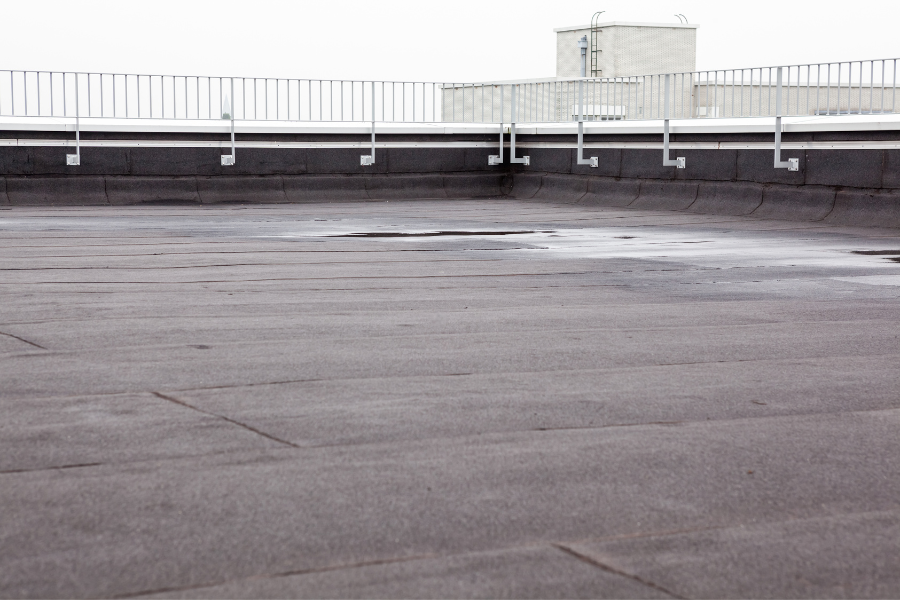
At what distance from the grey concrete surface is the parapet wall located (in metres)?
7.01

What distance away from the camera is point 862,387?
4656 mm

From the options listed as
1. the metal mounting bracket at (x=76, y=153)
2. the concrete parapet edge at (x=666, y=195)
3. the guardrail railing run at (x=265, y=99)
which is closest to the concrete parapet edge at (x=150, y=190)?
the metal mounting bracket at (x=76, y=153)

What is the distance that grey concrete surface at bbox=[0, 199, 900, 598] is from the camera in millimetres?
2727

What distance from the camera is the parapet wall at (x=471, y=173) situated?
1484 cm

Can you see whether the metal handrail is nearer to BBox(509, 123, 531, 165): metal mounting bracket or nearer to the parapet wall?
BBox(509, 123, 531, 165): metal mounting bracket

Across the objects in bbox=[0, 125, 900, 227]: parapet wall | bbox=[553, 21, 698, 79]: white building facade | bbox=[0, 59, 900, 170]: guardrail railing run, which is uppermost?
bbox=[553, 21, 698, 79]: white building facade

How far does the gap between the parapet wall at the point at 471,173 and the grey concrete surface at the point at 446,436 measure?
7009 mm

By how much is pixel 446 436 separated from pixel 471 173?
Result: 713 inches

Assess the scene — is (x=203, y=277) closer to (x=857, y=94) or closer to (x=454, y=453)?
(x=454, y=453)

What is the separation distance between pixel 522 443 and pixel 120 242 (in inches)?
322

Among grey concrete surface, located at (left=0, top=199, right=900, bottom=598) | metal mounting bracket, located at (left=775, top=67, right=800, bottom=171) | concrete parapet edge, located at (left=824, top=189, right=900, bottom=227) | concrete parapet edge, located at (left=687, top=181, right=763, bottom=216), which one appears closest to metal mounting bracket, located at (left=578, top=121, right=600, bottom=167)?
concrete parapet edge, located at (left=687, top=181, right=763, bottom=216)

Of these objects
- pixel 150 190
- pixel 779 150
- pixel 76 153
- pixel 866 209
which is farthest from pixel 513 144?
pixel 866 209

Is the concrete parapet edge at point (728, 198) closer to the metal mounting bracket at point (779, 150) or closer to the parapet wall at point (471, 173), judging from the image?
the parapet wall at point (471, 173)

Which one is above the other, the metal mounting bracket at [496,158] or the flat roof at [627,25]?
the flat roof at [627,25]
